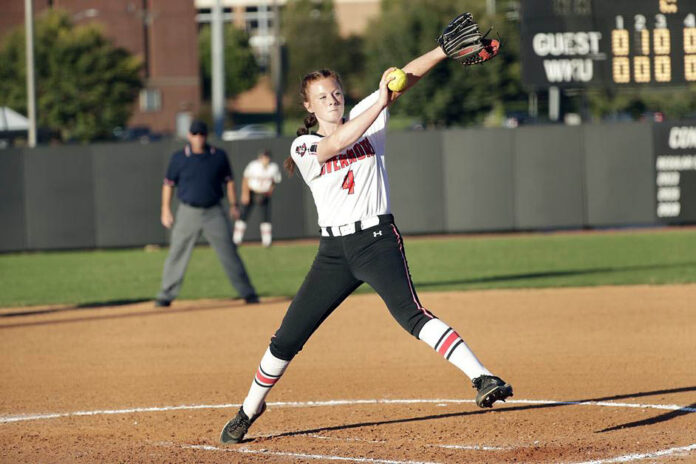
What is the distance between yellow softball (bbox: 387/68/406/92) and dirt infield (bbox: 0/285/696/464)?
1.94 metres

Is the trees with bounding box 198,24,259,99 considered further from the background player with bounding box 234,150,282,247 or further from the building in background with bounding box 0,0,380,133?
the background player with bounding box 234,150,282,247

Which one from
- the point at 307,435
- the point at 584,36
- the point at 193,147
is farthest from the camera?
the point at 584,36

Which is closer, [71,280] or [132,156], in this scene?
[71,280]

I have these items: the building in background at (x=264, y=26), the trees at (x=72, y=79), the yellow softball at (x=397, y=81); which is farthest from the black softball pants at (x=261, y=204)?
the building in background at (x=264, y=26)

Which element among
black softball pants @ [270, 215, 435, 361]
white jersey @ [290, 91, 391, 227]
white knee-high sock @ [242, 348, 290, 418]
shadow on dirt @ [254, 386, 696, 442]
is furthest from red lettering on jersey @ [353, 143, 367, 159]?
shadow on dirt @ [254, 386, 696, 442]

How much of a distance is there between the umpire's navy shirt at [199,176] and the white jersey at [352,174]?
21.4 ft

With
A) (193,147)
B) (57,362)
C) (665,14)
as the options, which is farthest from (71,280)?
(665,14)

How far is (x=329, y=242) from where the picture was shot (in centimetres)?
593

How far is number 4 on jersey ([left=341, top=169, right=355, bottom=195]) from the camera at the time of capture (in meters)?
5.79

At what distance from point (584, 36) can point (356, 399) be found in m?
11.6

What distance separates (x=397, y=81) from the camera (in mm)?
5320

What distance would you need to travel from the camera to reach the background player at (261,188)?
21.0m

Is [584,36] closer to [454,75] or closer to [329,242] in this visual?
[329,242]

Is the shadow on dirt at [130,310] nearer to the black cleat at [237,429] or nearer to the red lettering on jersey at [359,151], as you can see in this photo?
the black cleat at [237,429]
